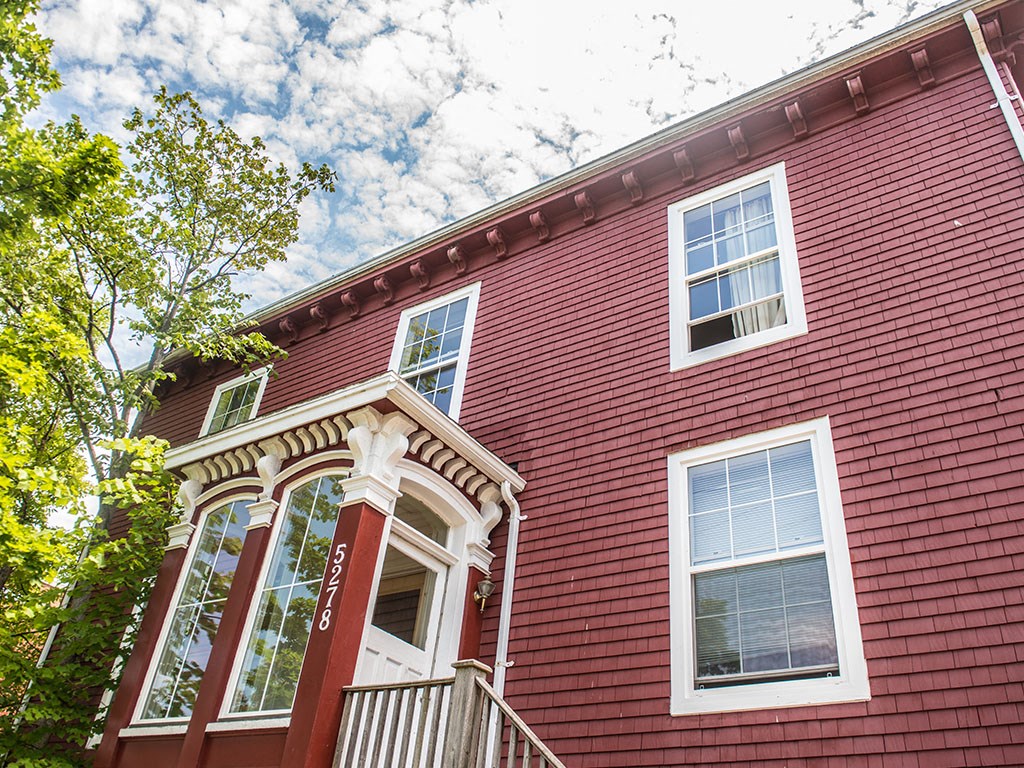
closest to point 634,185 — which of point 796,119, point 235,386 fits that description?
point 796,119

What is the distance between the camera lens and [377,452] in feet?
21.7

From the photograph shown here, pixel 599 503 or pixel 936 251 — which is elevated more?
pixel 936 251

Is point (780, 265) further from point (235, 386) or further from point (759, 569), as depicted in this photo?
point (235, 386)

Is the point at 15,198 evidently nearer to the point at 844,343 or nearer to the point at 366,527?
the point at 366,527

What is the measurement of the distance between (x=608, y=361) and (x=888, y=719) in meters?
4.18

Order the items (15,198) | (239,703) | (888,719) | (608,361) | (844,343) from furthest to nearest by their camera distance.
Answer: (15,198)
(608,361)
(844,343)
(239,703)
(888,719)

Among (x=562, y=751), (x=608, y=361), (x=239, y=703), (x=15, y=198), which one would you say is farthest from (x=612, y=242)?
(x=15, y=198)

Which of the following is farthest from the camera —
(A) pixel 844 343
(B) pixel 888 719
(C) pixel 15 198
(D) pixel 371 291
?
(D) pixel 371 291

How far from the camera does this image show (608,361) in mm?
8070

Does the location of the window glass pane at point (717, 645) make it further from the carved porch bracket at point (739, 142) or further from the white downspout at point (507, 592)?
the carved porch bracket at point (739, 142)

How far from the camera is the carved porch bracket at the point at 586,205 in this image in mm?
9375

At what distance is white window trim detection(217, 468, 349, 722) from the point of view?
6.01 metres

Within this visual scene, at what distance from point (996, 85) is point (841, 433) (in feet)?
11.9

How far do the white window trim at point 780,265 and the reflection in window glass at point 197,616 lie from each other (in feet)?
15.2
